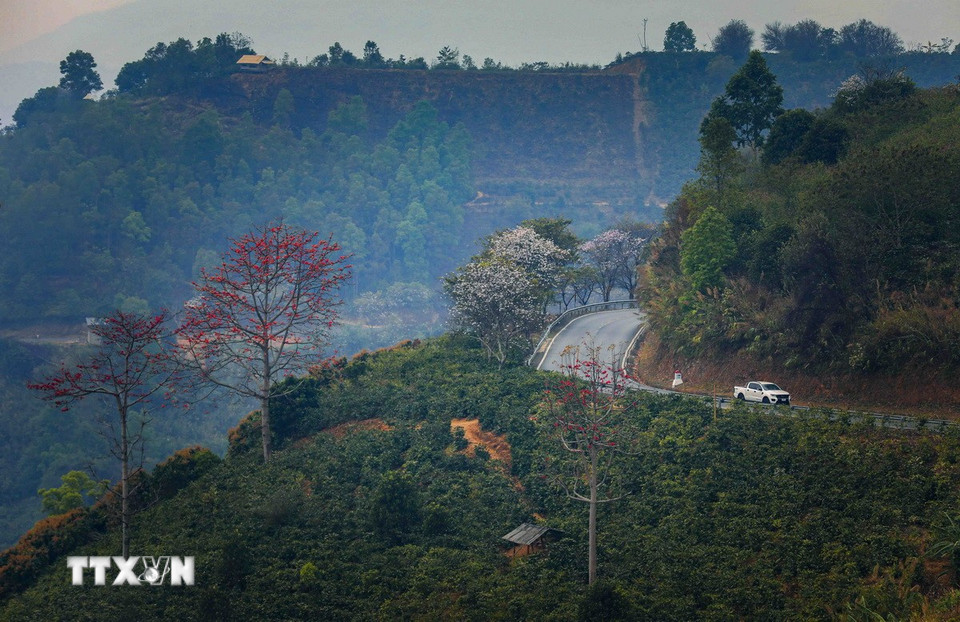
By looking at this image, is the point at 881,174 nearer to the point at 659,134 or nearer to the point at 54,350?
the point at 54,350

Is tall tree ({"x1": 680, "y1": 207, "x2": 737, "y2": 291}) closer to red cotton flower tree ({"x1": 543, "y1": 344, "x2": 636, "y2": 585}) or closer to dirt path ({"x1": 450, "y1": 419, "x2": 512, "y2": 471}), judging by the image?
red cotton flower tree ({"x1": 543, "y1": 344, "x2": 636, "y2": 585})

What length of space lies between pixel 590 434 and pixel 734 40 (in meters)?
164

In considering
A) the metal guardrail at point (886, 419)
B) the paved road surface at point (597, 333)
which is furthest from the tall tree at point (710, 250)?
the metal guardrail at point (886, 419)

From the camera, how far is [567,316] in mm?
58438

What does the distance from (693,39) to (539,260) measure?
131 metres

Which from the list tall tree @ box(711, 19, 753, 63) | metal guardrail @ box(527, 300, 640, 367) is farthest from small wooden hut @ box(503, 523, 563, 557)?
tall tree @ box(711, 19, 753, 63)

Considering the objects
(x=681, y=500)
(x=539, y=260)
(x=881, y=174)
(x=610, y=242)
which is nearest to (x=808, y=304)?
(x=881, y=174)

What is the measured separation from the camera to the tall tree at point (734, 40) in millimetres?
168000

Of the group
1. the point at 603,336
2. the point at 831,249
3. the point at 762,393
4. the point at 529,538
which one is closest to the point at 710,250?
the point at 831,249

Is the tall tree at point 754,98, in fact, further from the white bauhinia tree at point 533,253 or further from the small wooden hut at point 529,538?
the small wooden hut at point 529,538

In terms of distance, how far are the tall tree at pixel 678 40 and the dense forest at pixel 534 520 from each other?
500 feet

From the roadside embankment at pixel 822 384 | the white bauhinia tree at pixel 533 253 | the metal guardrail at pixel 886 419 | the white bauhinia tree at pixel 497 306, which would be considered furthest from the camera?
the white bauhinia tree at pixel 533 253

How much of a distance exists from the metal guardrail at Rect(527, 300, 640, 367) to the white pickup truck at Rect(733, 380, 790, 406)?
1438 cm

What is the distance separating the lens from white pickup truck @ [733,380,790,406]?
3173cm
